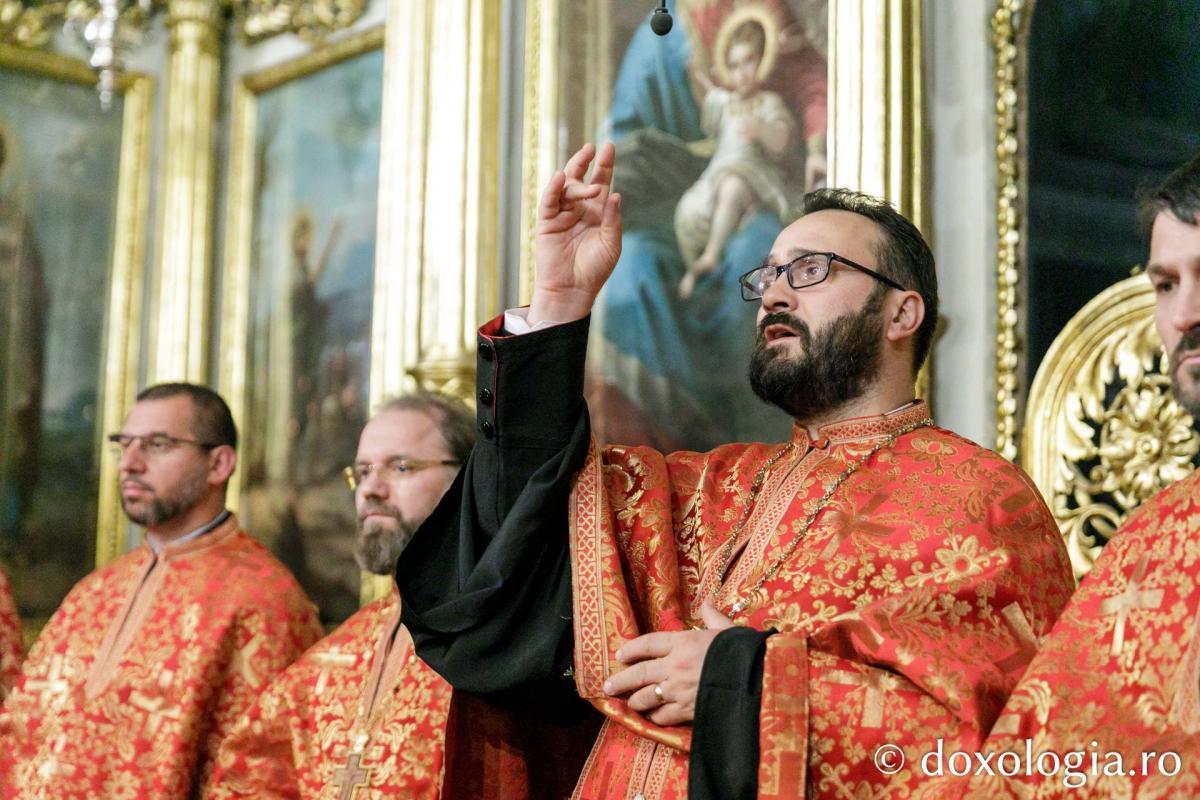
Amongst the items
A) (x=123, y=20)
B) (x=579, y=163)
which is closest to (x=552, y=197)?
(x=579, y=163)

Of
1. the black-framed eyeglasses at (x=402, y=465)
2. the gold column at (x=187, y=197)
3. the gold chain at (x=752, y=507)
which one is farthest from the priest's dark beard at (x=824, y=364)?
the gold column at (x=187, y=197)

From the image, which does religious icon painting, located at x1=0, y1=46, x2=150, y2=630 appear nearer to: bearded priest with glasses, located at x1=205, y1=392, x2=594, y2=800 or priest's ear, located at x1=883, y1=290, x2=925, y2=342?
bearded priest with glasses, located at x1=205, y1=392, x2=594, y2=800

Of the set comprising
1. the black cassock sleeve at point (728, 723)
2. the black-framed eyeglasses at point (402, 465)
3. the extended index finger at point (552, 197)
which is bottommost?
the black cassock sleeve at point (728, 723)

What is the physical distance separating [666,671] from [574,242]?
89 centimetres

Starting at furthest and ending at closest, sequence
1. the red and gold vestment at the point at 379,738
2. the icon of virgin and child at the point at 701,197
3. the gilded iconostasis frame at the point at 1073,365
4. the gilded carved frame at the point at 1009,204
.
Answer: the icon of virgin and child at the point at 701,197 < the gilded carved frame at the point at 1009,204 < the gilded iconostasis frame at the point at 1073,365 < the red and gold vestment at the point at 379,738

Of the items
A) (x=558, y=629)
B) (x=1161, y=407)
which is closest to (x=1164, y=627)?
(x=558, y=629)

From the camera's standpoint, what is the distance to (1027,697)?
2.19 m

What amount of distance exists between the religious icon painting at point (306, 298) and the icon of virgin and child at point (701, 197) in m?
1.39

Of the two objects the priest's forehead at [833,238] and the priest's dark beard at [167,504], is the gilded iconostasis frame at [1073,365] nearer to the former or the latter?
the priest's forehead at [833,238]

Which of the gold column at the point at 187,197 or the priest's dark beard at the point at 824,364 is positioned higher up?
the gold column at the point at 187,197

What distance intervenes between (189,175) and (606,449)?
3979 millimetres

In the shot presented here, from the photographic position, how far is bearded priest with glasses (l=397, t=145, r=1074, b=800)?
2498mm

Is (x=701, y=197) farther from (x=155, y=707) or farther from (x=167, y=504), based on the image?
(x=155, y=707)

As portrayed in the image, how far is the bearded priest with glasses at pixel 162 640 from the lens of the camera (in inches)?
171
